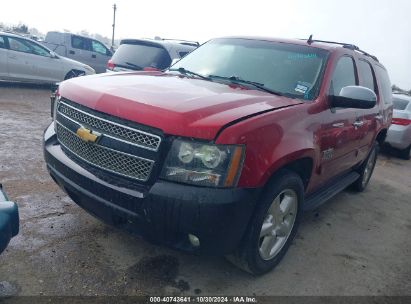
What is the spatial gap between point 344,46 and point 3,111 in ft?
21.5

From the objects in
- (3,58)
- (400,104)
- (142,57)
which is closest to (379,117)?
(400,104)

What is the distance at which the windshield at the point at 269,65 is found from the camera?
3.49 meters

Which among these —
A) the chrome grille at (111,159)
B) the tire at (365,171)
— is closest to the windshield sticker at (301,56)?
the chrome grille at (111,159)

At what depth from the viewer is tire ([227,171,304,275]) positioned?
271 cm

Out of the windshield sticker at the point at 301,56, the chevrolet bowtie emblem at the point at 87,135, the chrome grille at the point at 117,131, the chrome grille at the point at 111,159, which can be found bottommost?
the chrome grille at the point at 111,159

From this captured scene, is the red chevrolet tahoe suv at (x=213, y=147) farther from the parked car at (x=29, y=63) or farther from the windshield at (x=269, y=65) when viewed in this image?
the parked car at (x=29, y=63)

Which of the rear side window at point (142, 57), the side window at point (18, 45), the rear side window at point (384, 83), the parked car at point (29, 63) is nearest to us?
the rear side window at point (384, 83)

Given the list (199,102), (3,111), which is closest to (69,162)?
(199,102)

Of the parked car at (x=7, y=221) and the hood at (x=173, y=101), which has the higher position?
the hood at (x=173, y=101)

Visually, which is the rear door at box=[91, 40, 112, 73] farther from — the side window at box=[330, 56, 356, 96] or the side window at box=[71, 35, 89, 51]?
the side window at box=[330, 56, 356, 96]

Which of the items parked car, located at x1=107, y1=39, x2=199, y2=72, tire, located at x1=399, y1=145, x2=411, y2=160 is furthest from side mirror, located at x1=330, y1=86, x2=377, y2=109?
tire, located at x1=399, y1=145, x2=411, y2=160

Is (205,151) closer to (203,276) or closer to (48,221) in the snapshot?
(203,276)

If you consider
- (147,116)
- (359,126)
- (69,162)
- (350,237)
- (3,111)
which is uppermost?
(147,116)

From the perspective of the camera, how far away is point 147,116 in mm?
2465
